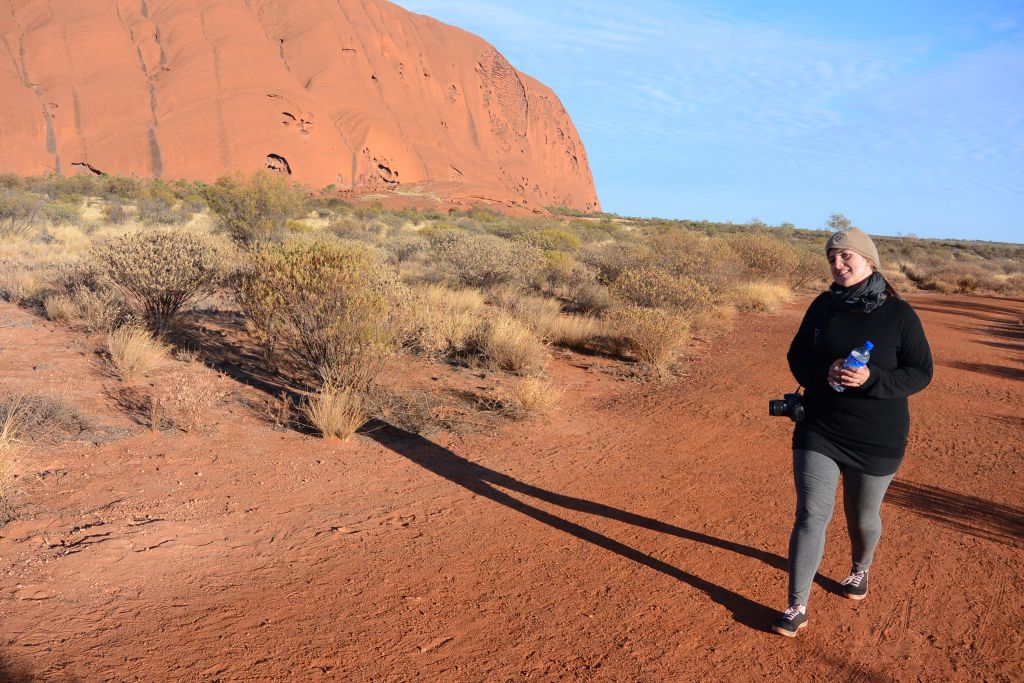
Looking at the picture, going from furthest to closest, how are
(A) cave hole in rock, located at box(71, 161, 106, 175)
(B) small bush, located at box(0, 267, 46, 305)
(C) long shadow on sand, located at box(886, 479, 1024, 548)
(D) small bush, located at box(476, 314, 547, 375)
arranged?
(A) cave hole in rock, located at box(71, 161, 106, 175)
(B) small bush, located at box(0, 267, 46, 305)
(D) small bush, located at box(476, 314, 547, 375)
(C) long shadow on sand, located at box(886, 479, 1024, 548)

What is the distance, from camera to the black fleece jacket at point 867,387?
268cm

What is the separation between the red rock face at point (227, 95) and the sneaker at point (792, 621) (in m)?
52.7

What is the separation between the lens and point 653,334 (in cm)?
894

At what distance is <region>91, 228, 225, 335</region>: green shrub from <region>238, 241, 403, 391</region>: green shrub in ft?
6.38

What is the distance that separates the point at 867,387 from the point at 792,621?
1154mm

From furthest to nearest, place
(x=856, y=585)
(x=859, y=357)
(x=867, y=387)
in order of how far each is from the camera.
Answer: (x=856, y=585) < (x=867, y=387) < (x=859, y=357)

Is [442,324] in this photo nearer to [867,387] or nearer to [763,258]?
[867,387]

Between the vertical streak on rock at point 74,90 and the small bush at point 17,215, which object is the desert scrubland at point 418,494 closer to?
the small bush at point 17,215

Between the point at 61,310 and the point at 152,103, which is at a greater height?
the point at 152,103

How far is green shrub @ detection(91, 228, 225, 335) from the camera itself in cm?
792

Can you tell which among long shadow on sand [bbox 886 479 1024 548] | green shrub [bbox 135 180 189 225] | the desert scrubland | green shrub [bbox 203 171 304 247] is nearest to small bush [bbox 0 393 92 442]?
the desert scrubland

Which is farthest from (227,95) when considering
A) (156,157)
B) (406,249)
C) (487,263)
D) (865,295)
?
(865,295)

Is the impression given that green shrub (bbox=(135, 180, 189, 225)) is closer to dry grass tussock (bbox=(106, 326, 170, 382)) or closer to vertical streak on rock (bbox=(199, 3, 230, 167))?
vertical streak on rock (bbox=(199, 3, 230, 167))

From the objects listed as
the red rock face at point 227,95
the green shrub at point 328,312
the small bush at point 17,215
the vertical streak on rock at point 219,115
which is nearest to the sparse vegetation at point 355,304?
the green shrub at point 328,312
